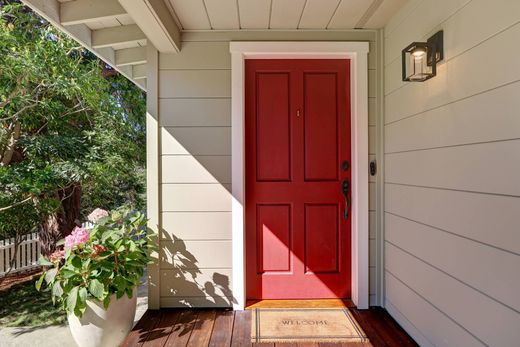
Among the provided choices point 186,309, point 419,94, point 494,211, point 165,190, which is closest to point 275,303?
point 186,309

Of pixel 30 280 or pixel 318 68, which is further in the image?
pixel 30 280

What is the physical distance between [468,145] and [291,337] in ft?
4.98

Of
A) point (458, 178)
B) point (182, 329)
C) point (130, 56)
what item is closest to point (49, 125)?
point (130, 56)

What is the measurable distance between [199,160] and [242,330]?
1243mm

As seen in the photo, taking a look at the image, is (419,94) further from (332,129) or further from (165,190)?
(165,190)

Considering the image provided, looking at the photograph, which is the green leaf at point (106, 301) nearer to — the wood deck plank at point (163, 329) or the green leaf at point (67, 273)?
the green leaf at point (67, 273)

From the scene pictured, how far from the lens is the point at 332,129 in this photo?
2410mm

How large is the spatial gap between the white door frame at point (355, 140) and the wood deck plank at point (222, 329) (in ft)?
0.36

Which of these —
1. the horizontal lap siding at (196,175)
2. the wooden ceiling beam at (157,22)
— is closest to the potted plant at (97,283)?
the horizontal lap siding at (196,175)

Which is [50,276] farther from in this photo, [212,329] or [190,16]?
[190,16]

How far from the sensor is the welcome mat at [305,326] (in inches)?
77.0

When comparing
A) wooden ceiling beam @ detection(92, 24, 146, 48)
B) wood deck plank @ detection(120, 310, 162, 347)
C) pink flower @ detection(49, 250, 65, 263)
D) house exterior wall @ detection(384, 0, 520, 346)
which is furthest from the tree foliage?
house exterior wall @ detection(384, 0, 520, 346)

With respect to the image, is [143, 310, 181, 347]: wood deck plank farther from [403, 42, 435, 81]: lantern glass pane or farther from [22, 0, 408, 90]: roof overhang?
[403, 42, 435, 81]: lantern glass pane

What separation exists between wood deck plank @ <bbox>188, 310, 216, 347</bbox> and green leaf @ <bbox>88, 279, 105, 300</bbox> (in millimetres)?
626
